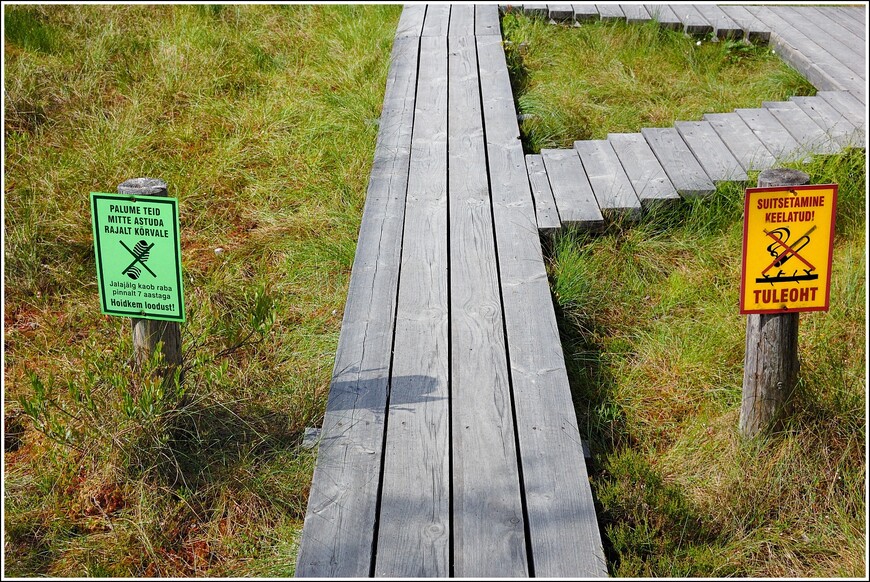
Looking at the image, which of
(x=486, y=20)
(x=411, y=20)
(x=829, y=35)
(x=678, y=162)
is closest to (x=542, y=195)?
(x=678, y=162)

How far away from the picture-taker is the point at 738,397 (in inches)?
136

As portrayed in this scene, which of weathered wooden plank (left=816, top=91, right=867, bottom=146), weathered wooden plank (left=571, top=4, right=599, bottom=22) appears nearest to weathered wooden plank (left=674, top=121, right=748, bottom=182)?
weathered wooden plank (left=816, top=91, right=867, bottom=146)

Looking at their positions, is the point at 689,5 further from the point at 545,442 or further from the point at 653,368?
the point at 545,442

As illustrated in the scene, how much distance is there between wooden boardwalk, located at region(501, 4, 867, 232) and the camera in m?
4.74

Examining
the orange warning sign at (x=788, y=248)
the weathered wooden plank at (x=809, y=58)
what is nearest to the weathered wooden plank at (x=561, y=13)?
the weathered wooden plank at (x=809, y=58)

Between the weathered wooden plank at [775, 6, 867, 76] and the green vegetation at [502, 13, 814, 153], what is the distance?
0.38 m

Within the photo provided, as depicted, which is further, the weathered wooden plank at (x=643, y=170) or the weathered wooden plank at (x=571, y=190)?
the weathered wooden plank at (x=643, y=170)

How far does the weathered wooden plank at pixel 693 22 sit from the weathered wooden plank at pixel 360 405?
13.6 ft

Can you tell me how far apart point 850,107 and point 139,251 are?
510 cm

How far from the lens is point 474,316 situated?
3592mm

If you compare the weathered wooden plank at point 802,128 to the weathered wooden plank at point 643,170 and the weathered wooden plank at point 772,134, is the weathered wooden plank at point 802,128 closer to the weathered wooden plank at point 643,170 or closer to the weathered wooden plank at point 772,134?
the weathered wooden plank at point 772,134

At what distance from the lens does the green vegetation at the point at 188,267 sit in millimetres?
2887

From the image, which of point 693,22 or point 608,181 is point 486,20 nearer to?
point 693,22

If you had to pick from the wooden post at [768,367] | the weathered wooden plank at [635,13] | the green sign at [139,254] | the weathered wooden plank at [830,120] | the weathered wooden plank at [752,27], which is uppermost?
the weathered wooden plank at [635,13]
